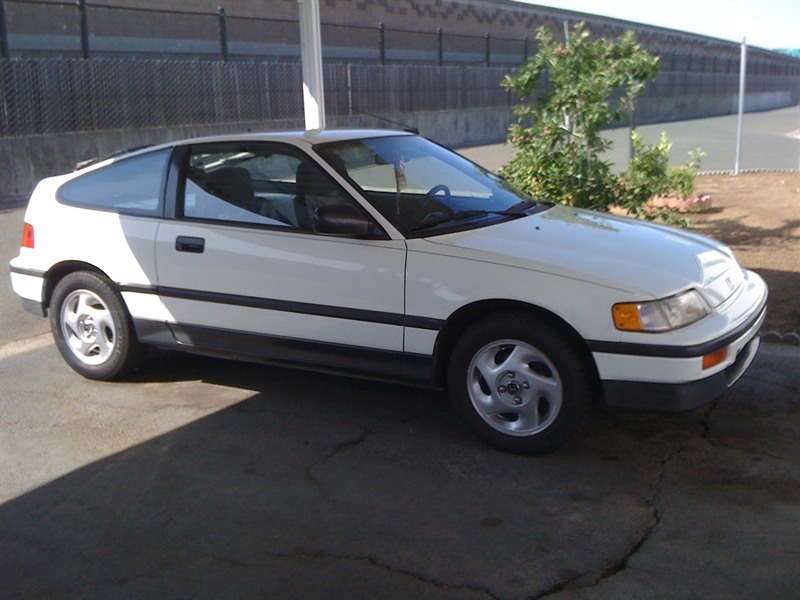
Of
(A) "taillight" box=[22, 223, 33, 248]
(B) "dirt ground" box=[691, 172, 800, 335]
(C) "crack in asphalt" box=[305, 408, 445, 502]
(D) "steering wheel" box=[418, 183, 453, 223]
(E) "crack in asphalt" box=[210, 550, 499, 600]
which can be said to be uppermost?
(D) "steering wheel" box=[418, 183, 453, 223]

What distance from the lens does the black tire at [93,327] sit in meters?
5.74

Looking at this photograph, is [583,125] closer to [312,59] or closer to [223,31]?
[312,59]

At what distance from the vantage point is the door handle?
533 cm

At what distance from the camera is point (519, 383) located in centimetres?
457

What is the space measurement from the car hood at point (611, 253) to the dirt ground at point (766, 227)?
200 centimetres

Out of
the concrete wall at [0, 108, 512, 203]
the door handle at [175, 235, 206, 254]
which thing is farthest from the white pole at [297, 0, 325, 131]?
the concrete wall at [0, 108, 512, 203]

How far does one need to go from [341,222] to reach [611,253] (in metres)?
1.40

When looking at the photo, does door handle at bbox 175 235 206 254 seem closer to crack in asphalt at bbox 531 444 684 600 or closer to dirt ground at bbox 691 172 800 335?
crack in asphalt at bbox 531 444 684 600

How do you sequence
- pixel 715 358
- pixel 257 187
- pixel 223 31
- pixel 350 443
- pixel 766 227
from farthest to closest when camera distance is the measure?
pixel 223 31 < pixel 766 227 < pixel 257 187 < pixel 350 443 < pixel 715 358

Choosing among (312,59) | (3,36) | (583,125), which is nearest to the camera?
(583,125)

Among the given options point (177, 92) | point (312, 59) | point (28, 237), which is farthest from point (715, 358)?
point (177, 92)

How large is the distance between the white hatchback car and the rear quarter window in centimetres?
1

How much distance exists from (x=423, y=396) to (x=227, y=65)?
58.0ft

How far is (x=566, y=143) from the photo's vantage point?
27.7ft
